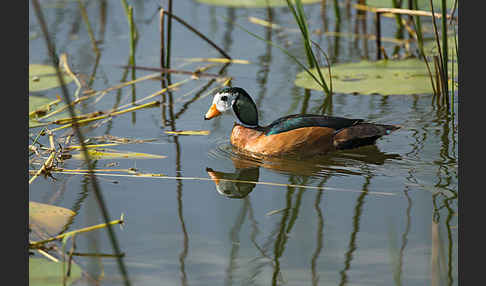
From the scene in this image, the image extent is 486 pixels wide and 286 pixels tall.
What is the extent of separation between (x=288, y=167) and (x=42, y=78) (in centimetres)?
337

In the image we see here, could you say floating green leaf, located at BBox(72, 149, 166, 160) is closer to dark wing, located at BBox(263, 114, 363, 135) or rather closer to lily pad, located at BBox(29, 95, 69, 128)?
lily pad, located at BBox(29, 95, 69, 128)

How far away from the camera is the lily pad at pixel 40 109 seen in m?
6.50

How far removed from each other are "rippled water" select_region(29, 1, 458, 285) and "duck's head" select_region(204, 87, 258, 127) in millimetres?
280

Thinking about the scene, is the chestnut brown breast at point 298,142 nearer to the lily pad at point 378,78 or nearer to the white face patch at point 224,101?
the white face patch at point 224,101

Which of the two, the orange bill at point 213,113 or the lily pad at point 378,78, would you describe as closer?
the orange bill at point 213,113

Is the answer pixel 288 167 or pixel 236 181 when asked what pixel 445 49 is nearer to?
pixel 288 167

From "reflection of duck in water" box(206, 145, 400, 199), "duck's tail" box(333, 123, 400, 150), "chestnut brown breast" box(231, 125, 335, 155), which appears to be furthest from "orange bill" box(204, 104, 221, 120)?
"duck's tail" box(333, 123, 400, 150)

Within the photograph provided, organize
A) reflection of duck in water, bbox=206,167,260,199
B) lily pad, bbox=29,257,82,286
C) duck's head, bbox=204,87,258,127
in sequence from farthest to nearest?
duck's head, bbox=204,87,258,127 → reflection of duck in water, bbox=206,167,260,199 → lily pad, bbox=29,257,82,286

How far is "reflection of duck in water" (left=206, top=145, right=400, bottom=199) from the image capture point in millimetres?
5195

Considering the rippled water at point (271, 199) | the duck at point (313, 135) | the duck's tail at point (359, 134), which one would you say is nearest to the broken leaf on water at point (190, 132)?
the rippled water at point (271, 199)

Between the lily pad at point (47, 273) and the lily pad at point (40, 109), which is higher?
the lily pad at point (40, 109)

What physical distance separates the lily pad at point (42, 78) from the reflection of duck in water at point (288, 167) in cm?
249

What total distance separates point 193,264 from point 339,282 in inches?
32.1

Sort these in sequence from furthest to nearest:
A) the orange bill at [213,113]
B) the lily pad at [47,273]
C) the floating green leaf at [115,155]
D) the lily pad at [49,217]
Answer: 1. the orange bill at [213,113]
2. the floating green leaf at [115,155]
3. the lily pad at [49,217]
4. the lily pad at [47,273]
